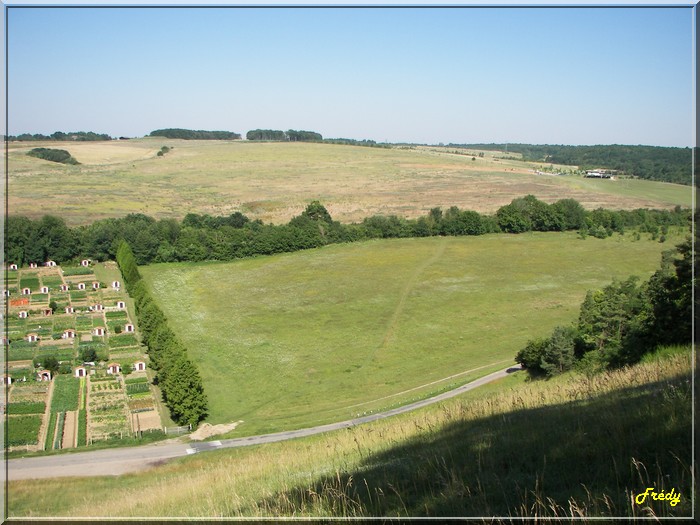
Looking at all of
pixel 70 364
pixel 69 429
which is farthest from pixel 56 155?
pixel 69 429

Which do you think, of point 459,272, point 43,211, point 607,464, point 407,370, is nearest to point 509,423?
point 607,464

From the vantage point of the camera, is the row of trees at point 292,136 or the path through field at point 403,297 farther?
the row of trees at point 292,136

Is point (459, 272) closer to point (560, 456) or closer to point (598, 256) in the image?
point (598, 256)

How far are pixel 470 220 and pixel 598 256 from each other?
48.7 ft

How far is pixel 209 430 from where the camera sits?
23.2 metres

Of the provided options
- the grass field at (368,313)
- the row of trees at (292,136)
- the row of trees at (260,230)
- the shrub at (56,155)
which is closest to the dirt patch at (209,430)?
the grass field at (368,313)

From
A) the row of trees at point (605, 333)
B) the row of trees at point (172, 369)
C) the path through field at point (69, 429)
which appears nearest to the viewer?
the row of trees at point (605, 333)

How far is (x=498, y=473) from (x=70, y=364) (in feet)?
85.3

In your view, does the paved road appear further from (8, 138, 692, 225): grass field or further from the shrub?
(8, 138, 692, 225): grass field

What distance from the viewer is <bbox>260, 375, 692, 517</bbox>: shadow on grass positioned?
3357mm

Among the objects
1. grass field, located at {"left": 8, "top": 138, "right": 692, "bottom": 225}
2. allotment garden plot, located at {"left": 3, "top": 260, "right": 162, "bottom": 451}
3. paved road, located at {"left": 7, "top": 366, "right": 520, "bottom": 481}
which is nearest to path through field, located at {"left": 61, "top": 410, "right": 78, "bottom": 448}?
allotment garden plot, located at {"left": 3, "top": 260, "right": 162, "bottom": 451}

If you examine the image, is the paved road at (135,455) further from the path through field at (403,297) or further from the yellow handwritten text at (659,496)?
the yellow handwritten text at (659,496)

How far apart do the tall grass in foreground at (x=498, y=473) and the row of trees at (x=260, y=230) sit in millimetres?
27544

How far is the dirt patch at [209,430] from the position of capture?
74.9 ft
